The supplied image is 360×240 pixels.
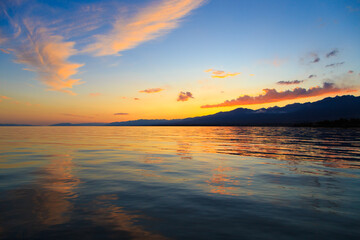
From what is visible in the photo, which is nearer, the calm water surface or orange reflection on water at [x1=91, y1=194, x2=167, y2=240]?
orange reflection on water at [x1=91, y1=194, x2=167, y2=240]

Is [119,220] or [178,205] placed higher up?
[119,220]

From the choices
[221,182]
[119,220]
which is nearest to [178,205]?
[119,220]

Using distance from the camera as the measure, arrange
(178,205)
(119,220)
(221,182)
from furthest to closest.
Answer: (221,182) → (178,205) → (119,220)

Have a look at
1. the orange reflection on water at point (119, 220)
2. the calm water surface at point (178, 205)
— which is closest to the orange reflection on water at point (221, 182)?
the calm water surface at point (178, 205)

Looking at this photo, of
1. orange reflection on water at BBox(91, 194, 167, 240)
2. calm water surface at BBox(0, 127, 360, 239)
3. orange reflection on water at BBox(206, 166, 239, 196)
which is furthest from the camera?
orange reflection on water at BBox(206, 166, 239, 196)

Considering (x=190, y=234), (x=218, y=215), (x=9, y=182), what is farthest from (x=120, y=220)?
(x=9, y=182)

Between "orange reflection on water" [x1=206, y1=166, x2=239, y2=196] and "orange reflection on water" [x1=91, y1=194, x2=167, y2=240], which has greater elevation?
"orange reflection on water" [x1=91, y1=194, x2=167, y2=240]

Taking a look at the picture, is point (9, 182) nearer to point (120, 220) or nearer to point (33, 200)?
point (33, 200)

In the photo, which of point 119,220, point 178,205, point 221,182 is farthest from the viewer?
point 221,182

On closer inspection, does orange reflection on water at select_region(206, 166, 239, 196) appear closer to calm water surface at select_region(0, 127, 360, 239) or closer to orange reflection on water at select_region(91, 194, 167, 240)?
calm water surface at select_region(0, 127, 360, 239)

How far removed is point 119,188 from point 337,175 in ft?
42.5

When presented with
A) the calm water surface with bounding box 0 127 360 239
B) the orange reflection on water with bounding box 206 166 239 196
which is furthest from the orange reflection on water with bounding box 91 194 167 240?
the orange reflection on water with bounding box 206 166 239 196

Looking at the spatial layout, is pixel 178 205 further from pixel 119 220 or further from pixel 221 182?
pixel 221 182

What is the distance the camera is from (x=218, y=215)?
6781mm
